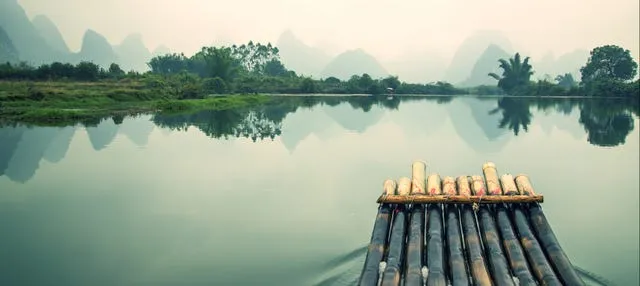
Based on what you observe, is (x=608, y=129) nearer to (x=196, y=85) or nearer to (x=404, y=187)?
(x=404, y=187)

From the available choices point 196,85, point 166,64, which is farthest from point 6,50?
point 196,85

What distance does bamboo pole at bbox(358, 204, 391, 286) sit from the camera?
6023 mm

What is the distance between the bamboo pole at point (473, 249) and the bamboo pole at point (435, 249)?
1.15ft

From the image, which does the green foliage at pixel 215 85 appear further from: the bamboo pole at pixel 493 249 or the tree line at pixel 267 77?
the bamboo pole at pixel 493 249

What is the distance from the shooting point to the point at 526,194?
8.08 m

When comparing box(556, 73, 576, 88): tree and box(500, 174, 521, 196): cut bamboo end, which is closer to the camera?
box(500, 174, 521, 196): cut bamboo end

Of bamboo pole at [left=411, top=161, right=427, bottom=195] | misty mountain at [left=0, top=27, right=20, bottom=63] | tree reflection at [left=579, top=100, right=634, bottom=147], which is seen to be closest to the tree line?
tree reflection at [left=579, top=100, right=634, bottom=147]

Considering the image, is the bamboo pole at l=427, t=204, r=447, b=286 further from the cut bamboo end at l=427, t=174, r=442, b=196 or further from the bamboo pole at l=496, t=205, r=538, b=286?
the bamboo pole at l=496, t=205, r=538, b=286

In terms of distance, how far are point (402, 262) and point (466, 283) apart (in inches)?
42.8

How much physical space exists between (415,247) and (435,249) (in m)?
0.27

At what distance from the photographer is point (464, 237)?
735cm

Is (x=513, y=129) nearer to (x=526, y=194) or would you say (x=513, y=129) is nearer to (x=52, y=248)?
(x=526, y=194)

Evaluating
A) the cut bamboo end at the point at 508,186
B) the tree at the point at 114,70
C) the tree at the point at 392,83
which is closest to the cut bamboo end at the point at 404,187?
the cut bamboo end at the point at 508,186

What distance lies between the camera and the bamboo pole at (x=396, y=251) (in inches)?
228
